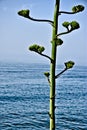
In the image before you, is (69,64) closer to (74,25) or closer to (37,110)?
(74,25)

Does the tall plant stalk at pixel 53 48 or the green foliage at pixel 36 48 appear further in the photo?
the green foliage at pixel 36 48

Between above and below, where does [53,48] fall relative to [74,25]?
below

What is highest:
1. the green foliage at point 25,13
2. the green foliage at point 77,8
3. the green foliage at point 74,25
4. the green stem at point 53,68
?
the green foliage at point 77,8

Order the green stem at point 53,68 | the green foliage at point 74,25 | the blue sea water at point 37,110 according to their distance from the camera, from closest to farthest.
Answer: the green stem at point 53,68 < the green foliage at point 74,25 < the blue sea water at point 37,110

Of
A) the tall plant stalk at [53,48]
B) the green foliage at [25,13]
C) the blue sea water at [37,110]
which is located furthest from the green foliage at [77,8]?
the blue sea water at [37,110]

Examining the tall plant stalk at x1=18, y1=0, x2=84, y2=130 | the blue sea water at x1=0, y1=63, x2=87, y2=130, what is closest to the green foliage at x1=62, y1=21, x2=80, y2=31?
the tall plant stalk at x1=18, y1=0, x2=84, y2=130

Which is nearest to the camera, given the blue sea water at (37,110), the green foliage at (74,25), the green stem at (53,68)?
the green stem at (53,68)

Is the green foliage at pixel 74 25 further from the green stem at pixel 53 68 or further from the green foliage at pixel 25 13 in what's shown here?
the green foliage at pixel 25 13

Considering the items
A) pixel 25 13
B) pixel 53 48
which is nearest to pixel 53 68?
pixel 53 48

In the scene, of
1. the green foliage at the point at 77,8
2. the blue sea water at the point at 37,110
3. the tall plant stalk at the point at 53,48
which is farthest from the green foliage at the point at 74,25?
the blue sea water at the point at 37,110

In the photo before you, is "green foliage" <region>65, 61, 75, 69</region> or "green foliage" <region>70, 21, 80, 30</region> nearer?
"green foliage" <region>70, 21, 80, 30</region>

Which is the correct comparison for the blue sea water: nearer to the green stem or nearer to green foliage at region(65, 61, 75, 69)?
green foliage at region(65, 61, 75, 69)

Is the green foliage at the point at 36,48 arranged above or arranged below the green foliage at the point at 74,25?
below

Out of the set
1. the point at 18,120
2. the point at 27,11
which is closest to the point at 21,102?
the point at 18,120
